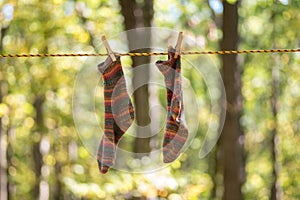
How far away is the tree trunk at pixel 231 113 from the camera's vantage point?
10914mm

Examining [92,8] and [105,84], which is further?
[92,8]

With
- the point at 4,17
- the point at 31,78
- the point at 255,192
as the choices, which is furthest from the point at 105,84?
the point at 255,192

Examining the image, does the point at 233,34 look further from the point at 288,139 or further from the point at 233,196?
the point at 288,139

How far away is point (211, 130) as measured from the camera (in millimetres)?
25469

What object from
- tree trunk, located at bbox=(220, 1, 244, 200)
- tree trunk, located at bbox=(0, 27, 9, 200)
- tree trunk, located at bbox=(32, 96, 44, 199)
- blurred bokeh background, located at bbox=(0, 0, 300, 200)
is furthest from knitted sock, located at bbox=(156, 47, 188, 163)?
tree trunk, located at bbox=(32, 96, 44, 199)

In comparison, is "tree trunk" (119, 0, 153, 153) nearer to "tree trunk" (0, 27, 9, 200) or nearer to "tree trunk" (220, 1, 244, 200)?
"tree trunk" (220, 1, 244, 200)

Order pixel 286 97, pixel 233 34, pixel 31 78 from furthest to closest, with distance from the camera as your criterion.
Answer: pixel 286 97 → pixel 31 78 → pixel 233 34

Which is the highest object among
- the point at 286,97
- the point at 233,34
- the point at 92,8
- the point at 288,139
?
the point at 92,8

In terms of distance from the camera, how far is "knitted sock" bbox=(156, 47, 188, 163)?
4.86m

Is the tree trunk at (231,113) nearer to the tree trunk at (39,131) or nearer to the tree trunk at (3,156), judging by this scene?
the tree trunk at (3,156)

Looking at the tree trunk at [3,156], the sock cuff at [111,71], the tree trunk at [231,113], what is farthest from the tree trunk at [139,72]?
the tree trunk at [3,156]

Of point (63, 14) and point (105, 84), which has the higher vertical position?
point (63, 14)

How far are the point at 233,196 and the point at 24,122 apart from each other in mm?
15601

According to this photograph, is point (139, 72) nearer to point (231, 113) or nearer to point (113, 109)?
Answer: point (231, 113)
